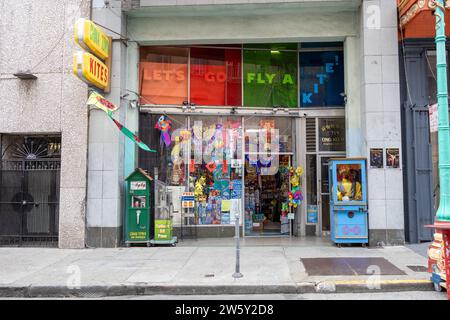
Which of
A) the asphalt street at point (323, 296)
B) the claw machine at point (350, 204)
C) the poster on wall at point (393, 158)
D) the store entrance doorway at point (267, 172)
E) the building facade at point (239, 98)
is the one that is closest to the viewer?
the asphalt street at point (323, 296)

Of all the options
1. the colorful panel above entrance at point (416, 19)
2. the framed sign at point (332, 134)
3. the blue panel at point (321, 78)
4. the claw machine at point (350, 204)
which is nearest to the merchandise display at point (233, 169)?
the framed sign at point (332, 134)

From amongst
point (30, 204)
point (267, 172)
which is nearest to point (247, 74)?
point (267, 172)

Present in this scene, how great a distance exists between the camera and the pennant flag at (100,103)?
10.4m

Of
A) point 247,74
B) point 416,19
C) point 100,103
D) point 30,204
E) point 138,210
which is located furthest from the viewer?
point 247,74

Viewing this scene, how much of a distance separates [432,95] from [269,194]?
17.8ft

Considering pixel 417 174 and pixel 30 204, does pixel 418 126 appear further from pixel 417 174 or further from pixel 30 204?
pixel 30 204

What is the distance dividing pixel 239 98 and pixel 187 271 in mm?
6268

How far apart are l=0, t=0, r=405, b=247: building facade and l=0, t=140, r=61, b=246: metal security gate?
1.44 meters

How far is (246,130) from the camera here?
12875 mm

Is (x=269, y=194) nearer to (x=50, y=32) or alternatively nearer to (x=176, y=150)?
(x=176, y=150)

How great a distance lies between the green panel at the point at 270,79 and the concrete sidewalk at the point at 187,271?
4478 millimetres

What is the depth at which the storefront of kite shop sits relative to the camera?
1263 centimetres

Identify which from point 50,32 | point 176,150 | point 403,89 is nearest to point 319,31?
point 403,89

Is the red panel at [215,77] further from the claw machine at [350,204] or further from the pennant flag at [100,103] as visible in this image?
the claw machine at [350,204]
